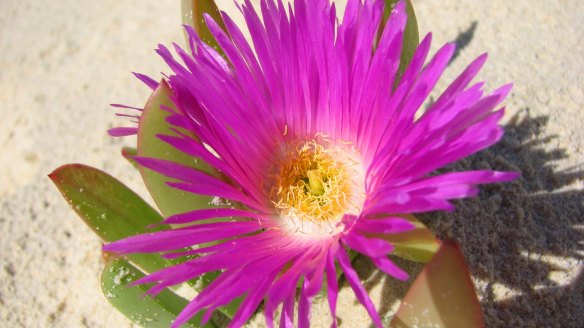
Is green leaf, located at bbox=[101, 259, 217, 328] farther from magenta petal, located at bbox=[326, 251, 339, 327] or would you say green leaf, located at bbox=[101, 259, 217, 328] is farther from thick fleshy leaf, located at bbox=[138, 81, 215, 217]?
magenta petal, located at bbox=[326, 251, 339, 327]

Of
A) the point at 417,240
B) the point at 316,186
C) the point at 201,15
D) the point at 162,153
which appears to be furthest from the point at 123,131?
the point at 417,240

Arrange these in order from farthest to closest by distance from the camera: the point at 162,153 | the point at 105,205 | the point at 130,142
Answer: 1. the point at 130,142
2. the point at 105,205
3. the point at 162,153

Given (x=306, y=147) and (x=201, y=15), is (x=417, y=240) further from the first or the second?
(x=201, y=15)

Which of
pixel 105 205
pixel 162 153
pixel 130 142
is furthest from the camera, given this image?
pixel 130 142

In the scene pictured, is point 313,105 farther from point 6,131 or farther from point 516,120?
point 6,131

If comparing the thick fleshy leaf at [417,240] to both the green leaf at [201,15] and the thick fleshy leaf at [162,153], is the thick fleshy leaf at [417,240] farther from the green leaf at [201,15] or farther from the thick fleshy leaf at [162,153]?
the green leaf at [201,15]

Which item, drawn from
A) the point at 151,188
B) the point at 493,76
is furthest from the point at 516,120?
the point at 151,188

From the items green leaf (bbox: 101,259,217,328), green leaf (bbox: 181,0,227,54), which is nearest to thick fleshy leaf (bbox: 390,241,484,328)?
green leaf (bbox: 101,259,217,328)
